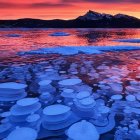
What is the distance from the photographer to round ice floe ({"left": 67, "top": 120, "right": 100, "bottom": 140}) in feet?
9.15

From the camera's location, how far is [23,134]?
2.83 m

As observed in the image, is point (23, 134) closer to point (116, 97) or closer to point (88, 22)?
point (116, 97)

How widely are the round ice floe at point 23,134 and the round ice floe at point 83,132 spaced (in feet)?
1.29

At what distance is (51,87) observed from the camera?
484 cm

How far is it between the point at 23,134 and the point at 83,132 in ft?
2.17

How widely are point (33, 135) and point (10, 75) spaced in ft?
10.9

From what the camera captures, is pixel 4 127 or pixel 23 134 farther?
pixel 4 127

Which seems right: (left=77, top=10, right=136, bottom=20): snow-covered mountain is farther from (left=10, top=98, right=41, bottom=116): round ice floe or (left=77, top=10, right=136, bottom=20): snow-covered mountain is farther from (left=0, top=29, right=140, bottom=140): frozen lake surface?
(left=10, top=98, right=41, bottom=116): round ice floe

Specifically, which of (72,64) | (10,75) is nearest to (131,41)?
(72,64)

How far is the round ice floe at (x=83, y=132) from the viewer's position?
2.79m

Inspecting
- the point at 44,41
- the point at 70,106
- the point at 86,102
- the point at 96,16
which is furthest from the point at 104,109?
the point at 96,16

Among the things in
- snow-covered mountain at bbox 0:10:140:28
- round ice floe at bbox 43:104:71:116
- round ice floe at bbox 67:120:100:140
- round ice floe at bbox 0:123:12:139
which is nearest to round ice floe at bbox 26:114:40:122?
round ice floe at bbox 43:104:71:116

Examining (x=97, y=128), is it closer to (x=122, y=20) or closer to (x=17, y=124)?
(x=17, y=124)

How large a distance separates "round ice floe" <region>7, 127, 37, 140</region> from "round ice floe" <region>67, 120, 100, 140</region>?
0.39 meters
